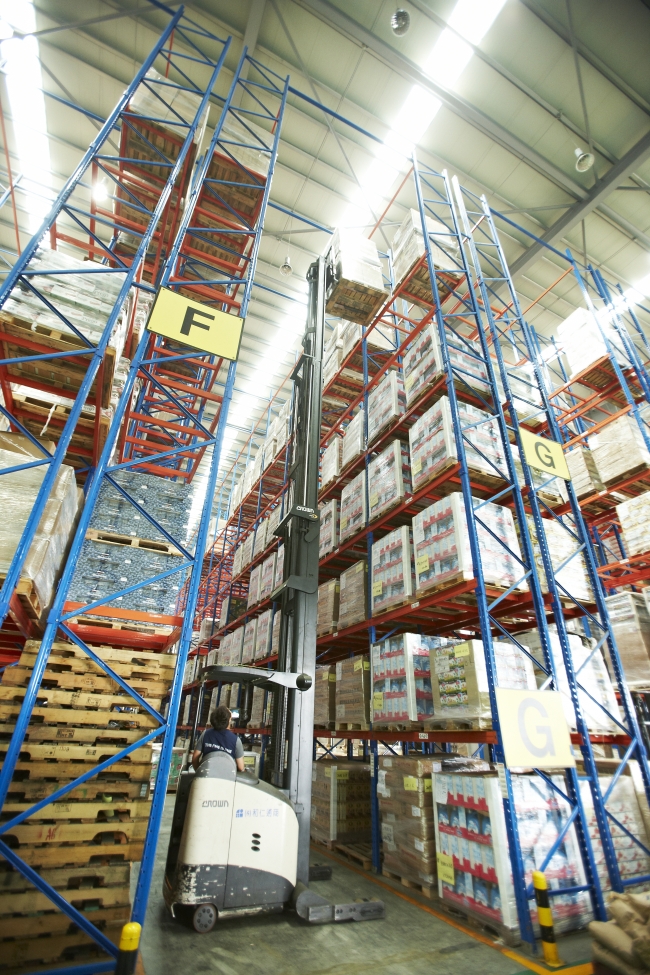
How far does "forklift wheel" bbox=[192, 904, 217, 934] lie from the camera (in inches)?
122

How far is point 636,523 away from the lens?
286 inches

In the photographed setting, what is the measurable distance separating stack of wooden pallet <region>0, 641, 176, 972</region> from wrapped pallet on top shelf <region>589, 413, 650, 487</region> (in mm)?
7368

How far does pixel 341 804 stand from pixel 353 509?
4107mm

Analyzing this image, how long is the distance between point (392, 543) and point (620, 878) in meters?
3.78

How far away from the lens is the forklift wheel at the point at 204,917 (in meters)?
3.10


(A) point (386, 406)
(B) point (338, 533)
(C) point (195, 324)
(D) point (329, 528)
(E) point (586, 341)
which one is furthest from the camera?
(E) point (586, 341)

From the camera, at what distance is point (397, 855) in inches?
190

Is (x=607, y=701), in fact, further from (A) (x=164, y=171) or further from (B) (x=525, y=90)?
(B) (x=525, y=90)

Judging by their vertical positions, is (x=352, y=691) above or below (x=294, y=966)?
above

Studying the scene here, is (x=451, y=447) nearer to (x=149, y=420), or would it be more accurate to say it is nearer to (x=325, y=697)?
(x=325, y=697)

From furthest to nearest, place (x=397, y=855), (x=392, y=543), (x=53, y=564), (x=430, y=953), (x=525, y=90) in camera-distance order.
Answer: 1. (x=525, y=90)
2. (x=392, y=543)
3. (x=397, y=855)
4. (x=53, y=564)
5. (x=430, y=953)

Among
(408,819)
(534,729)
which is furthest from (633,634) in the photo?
(408,819)

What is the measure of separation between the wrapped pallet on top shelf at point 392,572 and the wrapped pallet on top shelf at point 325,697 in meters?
1.41

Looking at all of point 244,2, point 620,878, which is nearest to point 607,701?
point 620,878
